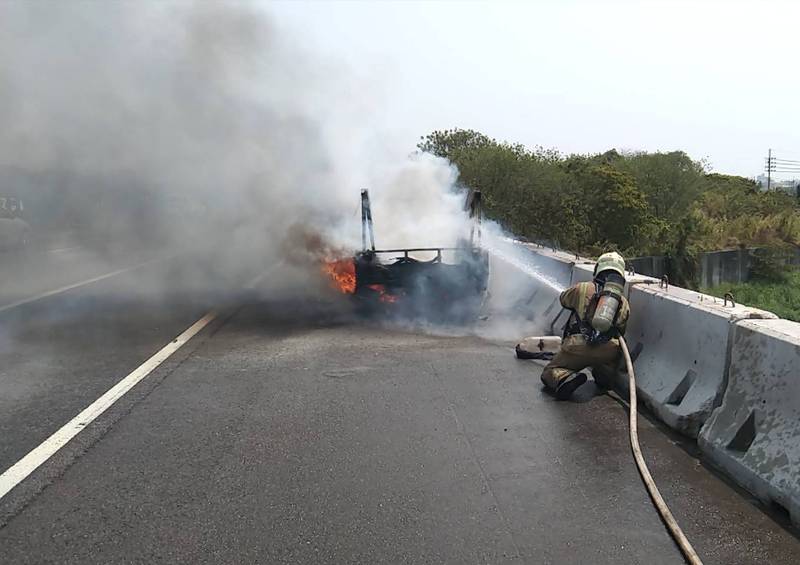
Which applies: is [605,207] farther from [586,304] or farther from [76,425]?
[76,425]

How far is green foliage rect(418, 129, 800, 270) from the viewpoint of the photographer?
20703 mm

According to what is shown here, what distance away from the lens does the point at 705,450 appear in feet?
15.3

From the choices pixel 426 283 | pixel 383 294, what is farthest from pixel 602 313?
pixel 383 294

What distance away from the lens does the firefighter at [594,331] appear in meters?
6.00

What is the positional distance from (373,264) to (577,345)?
444 centimetres

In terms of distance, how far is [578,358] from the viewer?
616cm

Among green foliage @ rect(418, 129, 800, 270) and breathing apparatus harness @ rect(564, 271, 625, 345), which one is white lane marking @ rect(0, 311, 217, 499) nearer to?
breathing apparatus harness @ rect(564, 271, 625, 345)

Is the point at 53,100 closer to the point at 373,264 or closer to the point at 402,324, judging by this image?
the point at 373,264

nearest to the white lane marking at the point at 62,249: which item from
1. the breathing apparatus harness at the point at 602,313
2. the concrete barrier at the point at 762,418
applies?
the breathing apparatus harness at the point at 602,313

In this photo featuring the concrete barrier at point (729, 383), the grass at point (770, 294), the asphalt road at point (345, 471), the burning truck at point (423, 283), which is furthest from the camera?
the grass at point (770, 294)

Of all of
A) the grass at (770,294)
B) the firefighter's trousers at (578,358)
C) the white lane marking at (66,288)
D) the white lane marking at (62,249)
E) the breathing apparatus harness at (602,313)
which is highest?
the breathing apparatus harness at (602,313)

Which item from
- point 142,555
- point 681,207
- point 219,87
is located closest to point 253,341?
point 142,555

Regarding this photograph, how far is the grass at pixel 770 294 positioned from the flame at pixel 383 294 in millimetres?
15616

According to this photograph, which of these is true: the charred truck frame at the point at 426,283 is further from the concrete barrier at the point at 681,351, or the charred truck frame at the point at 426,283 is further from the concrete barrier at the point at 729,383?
the concrete barrier at the point at 729,383
